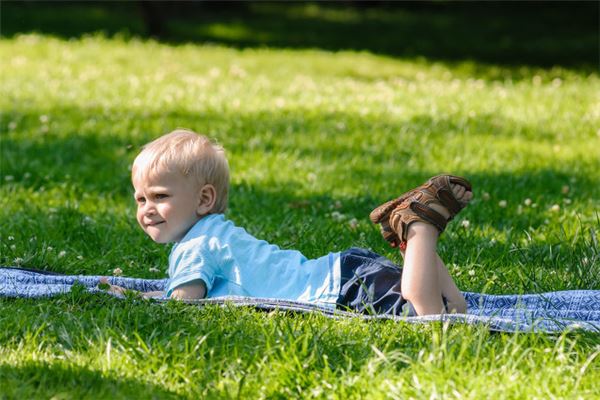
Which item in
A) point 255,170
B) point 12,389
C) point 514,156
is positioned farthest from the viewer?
point 514,156

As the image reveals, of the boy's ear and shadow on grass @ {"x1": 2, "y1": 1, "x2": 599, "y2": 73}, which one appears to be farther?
shadow on grass @ {"x1": 2, "y1": 1, "x2": 599, "y2": 73}

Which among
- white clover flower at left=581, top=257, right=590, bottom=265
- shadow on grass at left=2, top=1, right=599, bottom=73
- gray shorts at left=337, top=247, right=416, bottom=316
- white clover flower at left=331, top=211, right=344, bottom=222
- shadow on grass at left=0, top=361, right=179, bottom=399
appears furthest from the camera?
shadow on grass at left=2, top=1, right=599, bottom=73

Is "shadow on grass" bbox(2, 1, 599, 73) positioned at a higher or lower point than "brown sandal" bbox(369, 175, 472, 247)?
higher

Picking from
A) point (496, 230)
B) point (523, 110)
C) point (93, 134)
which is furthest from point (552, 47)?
point (496, 230)

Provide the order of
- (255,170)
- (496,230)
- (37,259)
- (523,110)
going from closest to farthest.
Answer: (37,259) < (496,230) < (255,170) < (523,110)

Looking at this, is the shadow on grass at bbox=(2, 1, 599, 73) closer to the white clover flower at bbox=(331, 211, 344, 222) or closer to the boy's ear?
the white clover flower at bbox=(331, 211, 344, 222)

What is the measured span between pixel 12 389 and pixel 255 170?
4.02 meters

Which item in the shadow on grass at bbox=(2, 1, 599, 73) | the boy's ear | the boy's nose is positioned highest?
the shadow on grass at bbox=(2, 1, 599, 73)

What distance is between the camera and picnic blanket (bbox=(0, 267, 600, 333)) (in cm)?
359

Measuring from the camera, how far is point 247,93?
10.4 metres

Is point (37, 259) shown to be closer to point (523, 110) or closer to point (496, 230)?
point (496, 230)

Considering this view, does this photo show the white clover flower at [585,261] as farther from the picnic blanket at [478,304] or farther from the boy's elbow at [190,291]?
the boy's elbow at [190,291]

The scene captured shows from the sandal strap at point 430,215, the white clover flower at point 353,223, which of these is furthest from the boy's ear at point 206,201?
the white clover flower at point 353,223

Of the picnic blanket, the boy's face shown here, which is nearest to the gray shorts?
the picnic blanket
